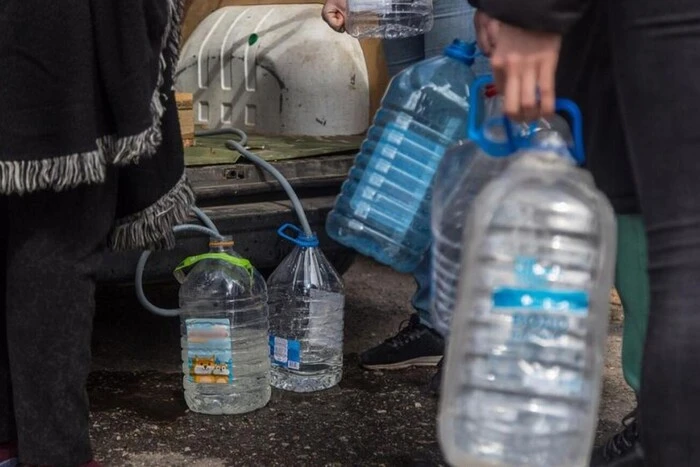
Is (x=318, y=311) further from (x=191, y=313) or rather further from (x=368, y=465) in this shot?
(x=368, y=465)

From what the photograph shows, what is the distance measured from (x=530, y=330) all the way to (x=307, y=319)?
67.8 inches

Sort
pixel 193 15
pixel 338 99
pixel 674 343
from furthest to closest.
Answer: pixel 193 15
pixel 338 99
pixel 674 343

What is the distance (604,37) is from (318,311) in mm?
1688

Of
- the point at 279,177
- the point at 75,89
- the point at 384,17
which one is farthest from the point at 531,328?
the point at 384,17

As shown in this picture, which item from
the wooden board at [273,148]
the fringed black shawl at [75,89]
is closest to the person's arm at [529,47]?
the fringed black shawl at [75,89]

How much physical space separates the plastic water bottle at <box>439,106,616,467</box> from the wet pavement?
3.16ft

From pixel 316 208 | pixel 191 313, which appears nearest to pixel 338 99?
pixel 316 208

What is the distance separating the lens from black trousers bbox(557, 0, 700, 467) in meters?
1.53

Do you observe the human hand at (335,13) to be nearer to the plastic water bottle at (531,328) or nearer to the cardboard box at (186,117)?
the cardboard box at (186,117)

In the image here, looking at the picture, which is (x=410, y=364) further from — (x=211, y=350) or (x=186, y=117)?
(x=186, y=117)

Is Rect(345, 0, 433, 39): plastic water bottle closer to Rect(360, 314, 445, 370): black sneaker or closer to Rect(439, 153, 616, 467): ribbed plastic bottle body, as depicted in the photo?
Rect(360, 314, 445, 370): black sneaker

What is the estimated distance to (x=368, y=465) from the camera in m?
2.64

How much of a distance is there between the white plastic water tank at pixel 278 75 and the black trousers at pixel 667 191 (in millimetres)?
2430

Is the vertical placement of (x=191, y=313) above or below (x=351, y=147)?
below
